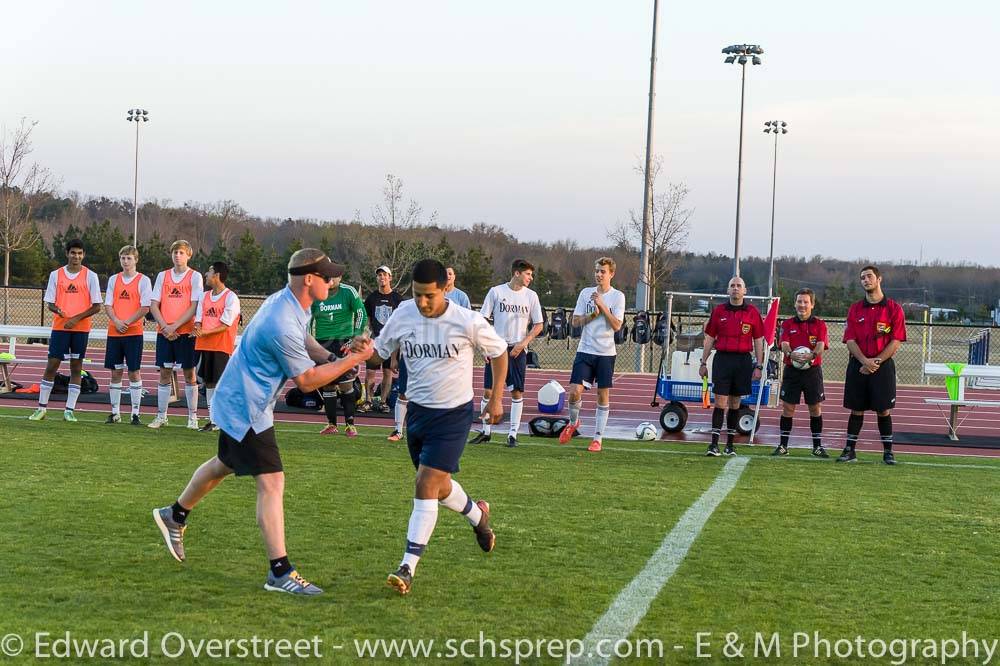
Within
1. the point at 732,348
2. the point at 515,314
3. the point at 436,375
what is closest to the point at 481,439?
the point at 515,314

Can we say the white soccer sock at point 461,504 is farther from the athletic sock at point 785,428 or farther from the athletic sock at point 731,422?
the athletic sock at point 785,428

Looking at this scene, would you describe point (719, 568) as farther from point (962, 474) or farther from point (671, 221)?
point (671, 221)

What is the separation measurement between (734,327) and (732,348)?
0.23 metres

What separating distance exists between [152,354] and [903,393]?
57.3 feet

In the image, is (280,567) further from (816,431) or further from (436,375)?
(816,431)

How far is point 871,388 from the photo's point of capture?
11.9m

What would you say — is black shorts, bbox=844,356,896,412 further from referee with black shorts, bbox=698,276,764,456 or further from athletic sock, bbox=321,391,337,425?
athletic sock, bbox=321,391,337,425

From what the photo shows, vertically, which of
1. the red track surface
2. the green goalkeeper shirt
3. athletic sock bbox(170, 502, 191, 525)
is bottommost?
the red track surface

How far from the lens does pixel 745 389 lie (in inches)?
479

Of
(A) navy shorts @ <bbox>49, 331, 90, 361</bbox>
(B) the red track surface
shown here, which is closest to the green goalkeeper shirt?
(B) the red track surface

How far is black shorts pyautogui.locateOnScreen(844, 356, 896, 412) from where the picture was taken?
1190 centimetres

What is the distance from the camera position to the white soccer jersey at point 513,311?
1230 cm

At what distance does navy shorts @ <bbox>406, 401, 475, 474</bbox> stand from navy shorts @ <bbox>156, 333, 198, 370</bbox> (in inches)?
280

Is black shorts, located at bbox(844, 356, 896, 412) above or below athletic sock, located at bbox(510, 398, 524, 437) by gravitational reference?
above
